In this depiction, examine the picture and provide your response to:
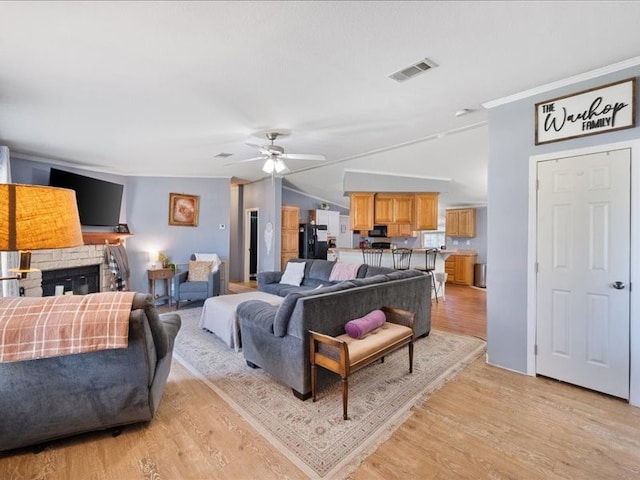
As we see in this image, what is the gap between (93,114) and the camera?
3104 mm

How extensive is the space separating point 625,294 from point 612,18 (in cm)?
196

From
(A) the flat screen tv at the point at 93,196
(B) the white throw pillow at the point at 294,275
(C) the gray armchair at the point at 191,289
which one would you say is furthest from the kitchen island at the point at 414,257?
(A) the flat screen tv at the point at 93,196

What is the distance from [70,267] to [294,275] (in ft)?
11.4

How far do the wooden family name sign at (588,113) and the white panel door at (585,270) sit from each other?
228 mm

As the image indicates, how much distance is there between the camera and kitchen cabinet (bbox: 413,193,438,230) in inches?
256

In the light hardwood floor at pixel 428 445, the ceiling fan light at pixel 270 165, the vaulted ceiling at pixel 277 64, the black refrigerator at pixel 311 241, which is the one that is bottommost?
the light hardwood floor at pixel 428 445

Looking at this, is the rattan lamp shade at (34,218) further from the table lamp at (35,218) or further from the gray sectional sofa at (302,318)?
the gray sectional sofa at (302,318)

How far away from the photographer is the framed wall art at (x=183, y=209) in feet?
20.4

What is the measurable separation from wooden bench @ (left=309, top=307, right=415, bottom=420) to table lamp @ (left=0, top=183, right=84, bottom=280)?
5.40 feet

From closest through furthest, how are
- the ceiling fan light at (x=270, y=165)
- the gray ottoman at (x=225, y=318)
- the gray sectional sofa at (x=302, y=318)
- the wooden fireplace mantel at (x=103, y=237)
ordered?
the gray sectional sofa at (x=302, y=318) → the gray ottoman at (x=225, y=318) → the ceiling fan light at (x=270, y=165) → the wooden fireplace mantel at (x=103, y=237)

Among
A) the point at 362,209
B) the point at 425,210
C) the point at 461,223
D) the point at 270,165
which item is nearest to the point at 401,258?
the point at 425,210

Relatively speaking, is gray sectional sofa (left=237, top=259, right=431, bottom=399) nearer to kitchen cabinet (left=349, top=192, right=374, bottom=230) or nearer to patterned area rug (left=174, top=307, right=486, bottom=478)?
patterned area rug (left=174, top=307, right=486, bottom=478)

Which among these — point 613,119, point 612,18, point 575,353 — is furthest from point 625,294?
point 612,18

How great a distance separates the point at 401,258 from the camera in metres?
6.06
